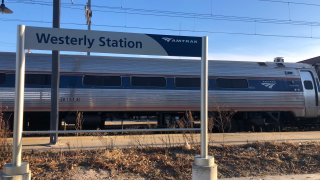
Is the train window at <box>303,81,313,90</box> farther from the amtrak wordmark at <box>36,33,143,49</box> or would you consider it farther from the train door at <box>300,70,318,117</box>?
the amtrak wordmark at <box>36,33,143,49</box>

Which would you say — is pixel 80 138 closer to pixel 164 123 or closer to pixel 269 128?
pixel 164 123

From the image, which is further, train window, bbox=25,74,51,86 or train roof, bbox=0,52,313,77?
train roof, bbox=0,52,313,77

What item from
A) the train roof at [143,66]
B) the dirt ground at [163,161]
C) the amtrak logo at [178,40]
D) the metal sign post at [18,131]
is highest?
Answer: the train roof at [143,66]

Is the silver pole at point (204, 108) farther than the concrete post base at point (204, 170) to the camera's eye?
Yes

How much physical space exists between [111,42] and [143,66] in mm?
11339

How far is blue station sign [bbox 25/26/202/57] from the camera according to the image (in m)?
6.07

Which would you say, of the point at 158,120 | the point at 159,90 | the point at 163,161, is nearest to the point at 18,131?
the point at 163,161

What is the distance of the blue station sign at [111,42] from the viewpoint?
607 cm

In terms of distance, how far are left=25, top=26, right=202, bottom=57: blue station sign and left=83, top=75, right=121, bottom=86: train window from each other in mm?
10536

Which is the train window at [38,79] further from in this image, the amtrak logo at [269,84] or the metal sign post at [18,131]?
the metal sign post at [18,131]

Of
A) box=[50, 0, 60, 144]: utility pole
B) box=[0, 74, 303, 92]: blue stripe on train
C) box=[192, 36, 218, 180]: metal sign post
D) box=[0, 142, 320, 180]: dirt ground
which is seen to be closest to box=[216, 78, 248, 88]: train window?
box=[0, 74, 303, 92]: blue stripe on train

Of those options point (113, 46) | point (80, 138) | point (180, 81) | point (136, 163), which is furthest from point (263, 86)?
point (113, 46)

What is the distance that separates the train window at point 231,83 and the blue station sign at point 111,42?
12027mm

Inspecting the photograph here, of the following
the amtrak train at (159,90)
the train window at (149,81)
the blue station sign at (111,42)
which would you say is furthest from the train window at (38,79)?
the blue station sign at (111,42)
